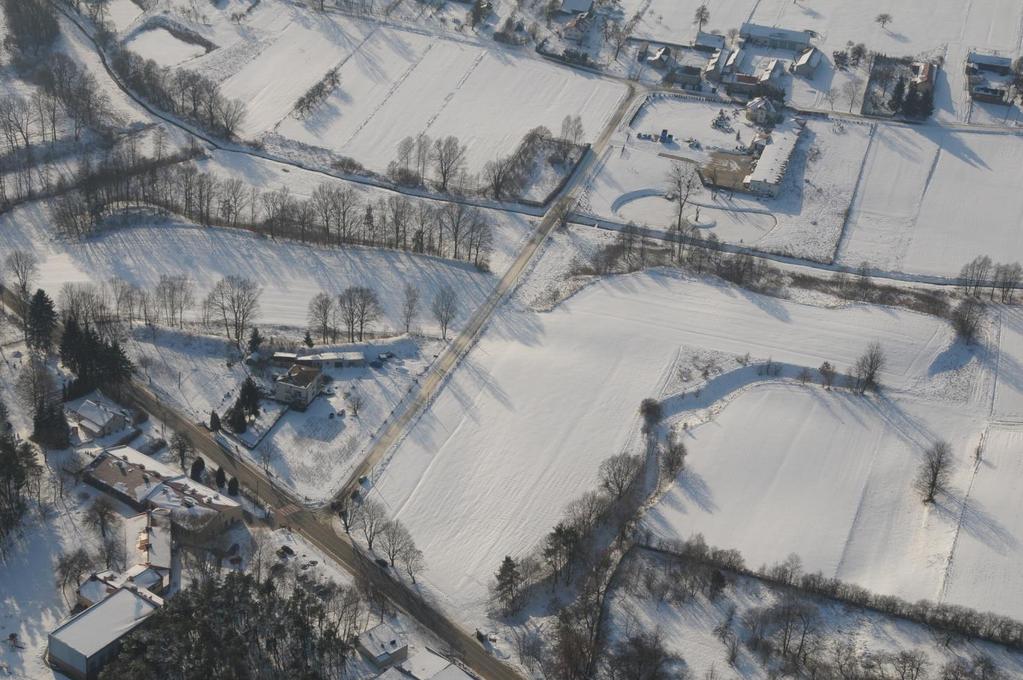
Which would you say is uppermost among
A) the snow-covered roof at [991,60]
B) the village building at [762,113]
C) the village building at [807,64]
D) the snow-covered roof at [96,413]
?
the snow-covered roof at [991,60]

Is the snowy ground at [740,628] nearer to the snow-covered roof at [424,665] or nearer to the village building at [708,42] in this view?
the snow-covered roof at [424,665]

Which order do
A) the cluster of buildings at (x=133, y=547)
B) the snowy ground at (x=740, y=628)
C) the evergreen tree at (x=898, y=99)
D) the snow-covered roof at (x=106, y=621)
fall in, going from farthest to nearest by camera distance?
the evergreen tree at (x=898, y=99)
the snowy ground at (x=740, y=628)
the cluster of buildings at (x=133, y=547)
the snow-covered roof at (x=106, y=621)

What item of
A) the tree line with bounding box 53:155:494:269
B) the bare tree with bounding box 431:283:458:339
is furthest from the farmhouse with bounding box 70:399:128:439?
the tree line with bounding box 53:155:494:269

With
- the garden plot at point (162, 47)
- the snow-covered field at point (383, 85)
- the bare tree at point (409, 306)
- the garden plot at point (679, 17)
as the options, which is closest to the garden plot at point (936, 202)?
the garden plot at point (679, 17)

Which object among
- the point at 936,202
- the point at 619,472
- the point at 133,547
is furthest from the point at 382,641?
the point at 936,202

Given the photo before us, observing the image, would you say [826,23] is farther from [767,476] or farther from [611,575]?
[611,575]

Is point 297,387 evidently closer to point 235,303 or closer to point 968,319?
point 235,303

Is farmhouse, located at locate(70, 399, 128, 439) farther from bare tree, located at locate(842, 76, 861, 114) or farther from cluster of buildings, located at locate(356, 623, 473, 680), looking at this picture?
bare tree, located at locate(842, 76, 861, 114)
